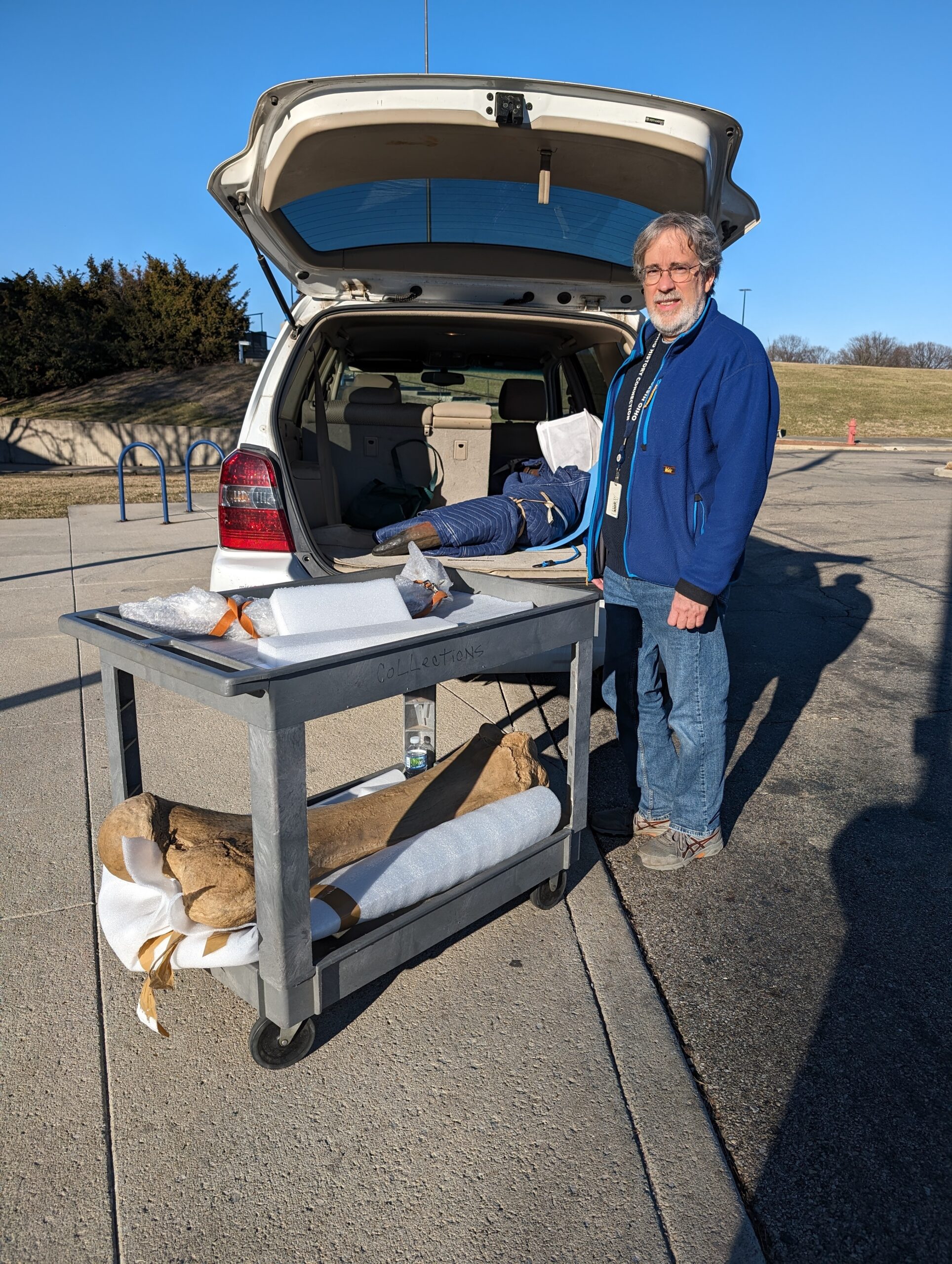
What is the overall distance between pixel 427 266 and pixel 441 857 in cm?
284

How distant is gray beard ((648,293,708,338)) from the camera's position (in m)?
2.50

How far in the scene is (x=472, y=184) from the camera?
334 centimetres

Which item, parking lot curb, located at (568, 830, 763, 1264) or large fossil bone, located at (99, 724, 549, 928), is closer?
parking lot curb, located at (568, 830, 763, 1264)

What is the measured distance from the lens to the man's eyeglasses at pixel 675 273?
96.3 inches

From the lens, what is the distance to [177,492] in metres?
14.1

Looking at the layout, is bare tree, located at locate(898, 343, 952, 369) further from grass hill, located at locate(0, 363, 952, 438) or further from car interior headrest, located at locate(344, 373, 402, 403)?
car interior headrest, located at locate(344, 373, 402, 403)

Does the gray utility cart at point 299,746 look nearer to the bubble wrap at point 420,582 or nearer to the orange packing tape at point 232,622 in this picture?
the orange packing tape at point 232,622

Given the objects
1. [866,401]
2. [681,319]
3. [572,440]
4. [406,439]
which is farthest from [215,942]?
[866,401]

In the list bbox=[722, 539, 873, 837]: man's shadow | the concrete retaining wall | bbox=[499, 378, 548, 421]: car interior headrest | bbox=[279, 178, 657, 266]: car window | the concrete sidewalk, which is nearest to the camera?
the concrete sidewalk

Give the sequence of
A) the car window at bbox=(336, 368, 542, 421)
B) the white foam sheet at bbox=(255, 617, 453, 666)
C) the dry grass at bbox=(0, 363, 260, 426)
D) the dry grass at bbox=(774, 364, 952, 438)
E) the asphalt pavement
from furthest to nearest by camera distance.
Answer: the dry grass at bbox=(774, 364, 952, 438) < the dry grass at bbox=(0, 363, 260, 426) < the car window at bbox=(336, 368, 542, 421) < the white foam sheet at bbox=(255, 617, 453, 666) < the asphalt pavement

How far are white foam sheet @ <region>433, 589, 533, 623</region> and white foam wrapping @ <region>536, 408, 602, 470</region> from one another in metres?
2.16

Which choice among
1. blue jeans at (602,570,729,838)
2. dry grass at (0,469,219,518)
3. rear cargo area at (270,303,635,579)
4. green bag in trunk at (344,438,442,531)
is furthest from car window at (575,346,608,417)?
dry grass at (0,469,219,518)

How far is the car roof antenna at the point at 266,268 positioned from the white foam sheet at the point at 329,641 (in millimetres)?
1986

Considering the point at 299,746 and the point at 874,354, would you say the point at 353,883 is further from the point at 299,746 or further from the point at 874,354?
the point at 874,354
